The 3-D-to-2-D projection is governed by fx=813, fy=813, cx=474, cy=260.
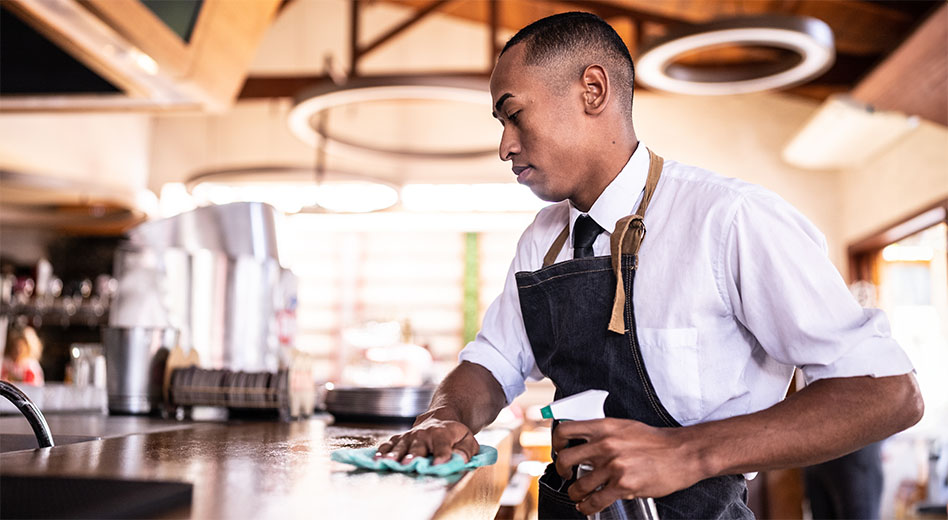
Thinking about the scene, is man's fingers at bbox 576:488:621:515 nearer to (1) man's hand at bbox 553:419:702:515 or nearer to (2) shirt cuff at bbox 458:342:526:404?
(1) man's hand at bbox 553:419:702:515

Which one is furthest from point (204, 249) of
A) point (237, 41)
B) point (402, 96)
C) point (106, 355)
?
point (402, 96)

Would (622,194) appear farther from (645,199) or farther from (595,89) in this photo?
(595,89)

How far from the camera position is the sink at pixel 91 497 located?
0.76m

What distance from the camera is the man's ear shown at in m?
1.40

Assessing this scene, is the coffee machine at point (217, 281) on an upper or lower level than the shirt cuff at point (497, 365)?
upper

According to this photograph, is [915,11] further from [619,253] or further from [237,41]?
[619,253]

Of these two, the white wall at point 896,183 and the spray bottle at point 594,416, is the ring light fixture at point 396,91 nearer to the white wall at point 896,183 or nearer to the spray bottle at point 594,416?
the white wall at point 896,183

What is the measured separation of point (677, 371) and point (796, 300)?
8.6 inches

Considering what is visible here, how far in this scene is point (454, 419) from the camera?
4.47 feet

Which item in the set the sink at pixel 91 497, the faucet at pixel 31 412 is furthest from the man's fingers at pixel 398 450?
the faucet at pixel 31 412

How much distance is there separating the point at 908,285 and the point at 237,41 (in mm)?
6468

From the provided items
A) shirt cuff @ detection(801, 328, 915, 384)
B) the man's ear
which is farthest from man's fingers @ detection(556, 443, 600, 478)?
the man's ear

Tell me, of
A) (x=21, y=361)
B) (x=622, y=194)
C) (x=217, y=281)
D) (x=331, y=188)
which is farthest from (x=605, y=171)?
(x=21, y=361)

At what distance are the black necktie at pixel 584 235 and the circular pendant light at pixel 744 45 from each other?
3.02 metres
